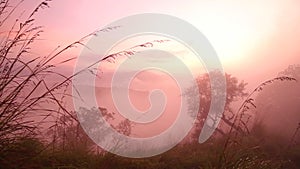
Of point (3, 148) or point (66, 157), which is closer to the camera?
point (3, 148)

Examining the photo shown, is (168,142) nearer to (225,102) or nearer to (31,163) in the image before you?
(31,163)

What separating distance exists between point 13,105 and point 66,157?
1.73m

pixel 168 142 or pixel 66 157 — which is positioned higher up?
pixel 168 142

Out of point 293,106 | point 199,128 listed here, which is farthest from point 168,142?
point 293,106

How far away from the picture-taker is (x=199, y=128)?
29.6m

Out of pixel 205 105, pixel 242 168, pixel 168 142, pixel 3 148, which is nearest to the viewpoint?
pixel 3 148


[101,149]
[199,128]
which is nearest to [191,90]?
[199,128]

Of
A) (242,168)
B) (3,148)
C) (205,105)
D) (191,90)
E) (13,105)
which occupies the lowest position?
(242,168)

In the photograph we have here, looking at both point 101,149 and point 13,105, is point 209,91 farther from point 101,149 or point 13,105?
point 13,105

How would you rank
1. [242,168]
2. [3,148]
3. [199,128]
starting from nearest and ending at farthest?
[3,148] < [242,168] < [199,128]

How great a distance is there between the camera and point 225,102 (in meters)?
36.1

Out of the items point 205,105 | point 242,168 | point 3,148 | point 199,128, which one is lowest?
point 242,168

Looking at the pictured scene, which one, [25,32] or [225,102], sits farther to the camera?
→ [225,102]

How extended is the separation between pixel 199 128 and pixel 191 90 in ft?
30.1
